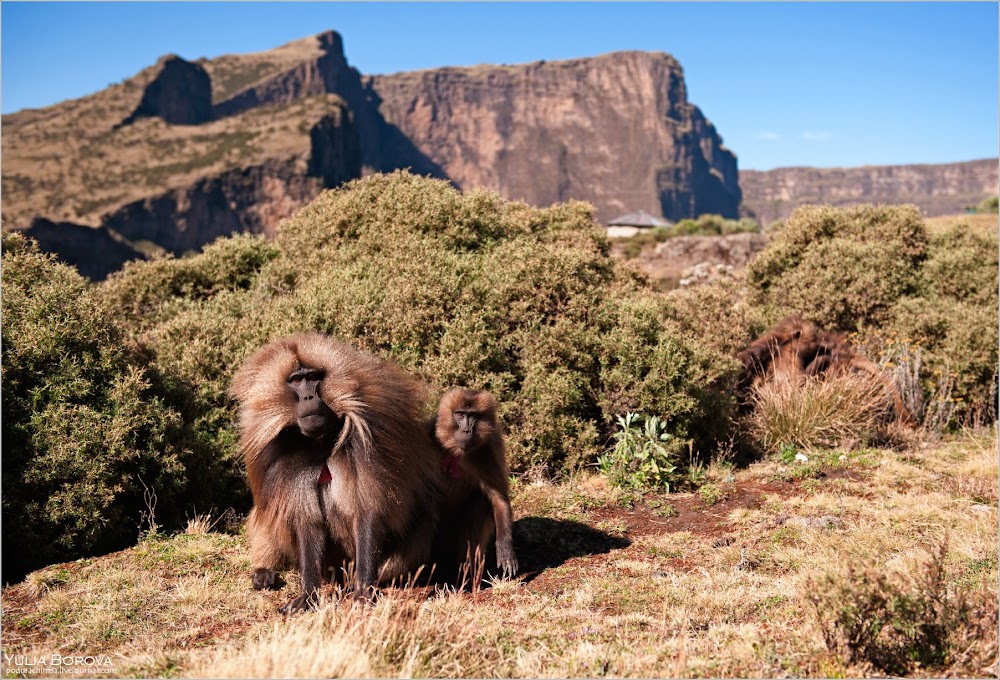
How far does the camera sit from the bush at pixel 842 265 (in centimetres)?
1353

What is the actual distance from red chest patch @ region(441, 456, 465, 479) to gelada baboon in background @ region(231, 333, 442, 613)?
28.8 inches

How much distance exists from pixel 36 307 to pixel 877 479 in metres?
8.68

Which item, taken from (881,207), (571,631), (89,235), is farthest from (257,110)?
(571,631)

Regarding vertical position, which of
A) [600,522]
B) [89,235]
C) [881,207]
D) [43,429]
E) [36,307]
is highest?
[89,235]

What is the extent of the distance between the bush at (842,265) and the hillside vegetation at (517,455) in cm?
11

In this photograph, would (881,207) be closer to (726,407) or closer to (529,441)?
(726,407)

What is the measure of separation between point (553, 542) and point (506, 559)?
1.17m

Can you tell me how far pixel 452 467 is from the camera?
569 cm

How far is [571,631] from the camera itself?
430 cm

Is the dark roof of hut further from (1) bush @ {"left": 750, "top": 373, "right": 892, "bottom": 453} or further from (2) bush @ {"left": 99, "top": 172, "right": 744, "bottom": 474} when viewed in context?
(1) bush @ {"left": 750, "top": 373, "right": 892, "bottom": 453}

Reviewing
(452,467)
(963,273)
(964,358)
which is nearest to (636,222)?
(963,273)

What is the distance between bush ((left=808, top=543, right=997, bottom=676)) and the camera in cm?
354

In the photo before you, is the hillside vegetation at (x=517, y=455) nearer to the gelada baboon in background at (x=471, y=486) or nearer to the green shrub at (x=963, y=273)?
the green shrub at (x=963, y=273)

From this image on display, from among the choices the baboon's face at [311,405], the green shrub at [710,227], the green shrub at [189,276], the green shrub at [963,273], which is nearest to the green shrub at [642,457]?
the baboon's face at [311,405]
